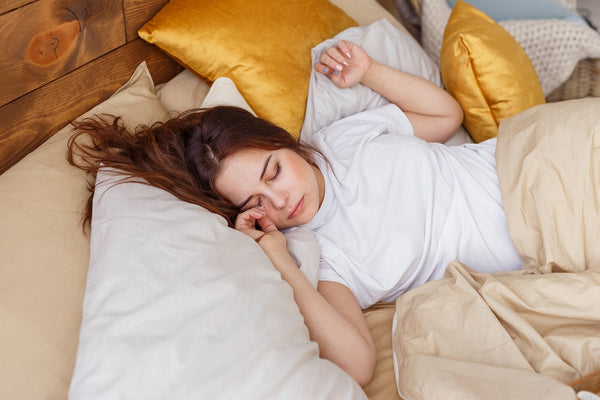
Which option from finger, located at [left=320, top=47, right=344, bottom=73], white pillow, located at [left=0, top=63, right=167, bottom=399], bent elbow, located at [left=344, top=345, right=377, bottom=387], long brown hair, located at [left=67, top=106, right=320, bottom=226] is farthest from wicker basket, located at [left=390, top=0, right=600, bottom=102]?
white pillow, located at [left=0, top=63, right=167, bottom=399]

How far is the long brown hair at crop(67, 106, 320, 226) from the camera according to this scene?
108cm

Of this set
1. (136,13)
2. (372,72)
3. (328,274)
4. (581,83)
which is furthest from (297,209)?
(581,83)

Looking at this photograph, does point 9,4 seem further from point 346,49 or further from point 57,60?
point 346,49

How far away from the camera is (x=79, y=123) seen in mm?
1127

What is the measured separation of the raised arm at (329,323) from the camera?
945 mm

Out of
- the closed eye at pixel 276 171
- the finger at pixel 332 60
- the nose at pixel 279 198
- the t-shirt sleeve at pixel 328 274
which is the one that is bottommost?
the t-shirt sleeve at pixel 328 274

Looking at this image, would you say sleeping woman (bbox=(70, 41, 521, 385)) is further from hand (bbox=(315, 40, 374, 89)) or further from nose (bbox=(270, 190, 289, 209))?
hand (bbox=(315, 40, 374, 89))

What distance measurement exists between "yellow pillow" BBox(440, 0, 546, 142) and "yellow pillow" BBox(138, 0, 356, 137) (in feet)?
1.33

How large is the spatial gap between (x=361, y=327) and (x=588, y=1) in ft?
8.11

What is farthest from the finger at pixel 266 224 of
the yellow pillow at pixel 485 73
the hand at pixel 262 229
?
the yellow pillow at pixel 485 73

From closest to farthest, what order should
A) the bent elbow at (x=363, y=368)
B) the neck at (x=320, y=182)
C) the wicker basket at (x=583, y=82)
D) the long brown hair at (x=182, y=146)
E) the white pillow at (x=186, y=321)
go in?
the white pillow at (x=186, y=321), the bent elbow at (x=363, y=368), the long brown hair at (x=182, y=146), the neck at (x=320, y=182), the wicker basket at (x=583, y=82)

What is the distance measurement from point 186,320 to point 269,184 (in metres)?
0.45

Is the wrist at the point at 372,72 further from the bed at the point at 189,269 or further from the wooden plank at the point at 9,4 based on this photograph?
the wooden plank at the point at 9,4

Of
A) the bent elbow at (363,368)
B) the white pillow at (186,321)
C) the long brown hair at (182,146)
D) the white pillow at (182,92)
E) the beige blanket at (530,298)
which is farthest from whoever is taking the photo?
the white pillow at (182,92)
